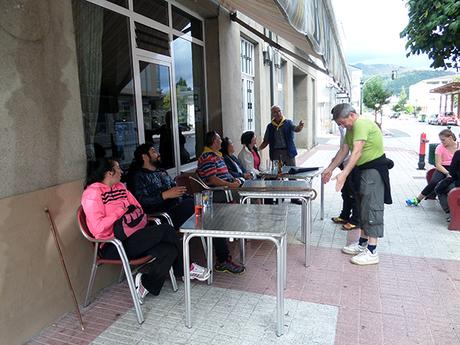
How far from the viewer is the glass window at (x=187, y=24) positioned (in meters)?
5.27

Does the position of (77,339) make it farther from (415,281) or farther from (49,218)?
(415,281)

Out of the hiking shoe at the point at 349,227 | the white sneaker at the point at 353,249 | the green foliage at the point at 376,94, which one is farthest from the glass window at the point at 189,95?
the green foliage at the point at 376,94

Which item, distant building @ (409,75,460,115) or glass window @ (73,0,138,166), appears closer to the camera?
glass window @ (73,0,138,166)

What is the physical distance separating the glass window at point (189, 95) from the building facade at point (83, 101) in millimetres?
18

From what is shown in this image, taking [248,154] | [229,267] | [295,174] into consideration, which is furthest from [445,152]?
[229,267]

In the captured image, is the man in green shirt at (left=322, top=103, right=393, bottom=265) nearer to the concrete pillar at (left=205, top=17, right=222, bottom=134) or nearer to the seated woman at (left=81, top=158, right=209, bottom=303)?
the seated woman at (left=81, top=158, right=209, bottom=303)

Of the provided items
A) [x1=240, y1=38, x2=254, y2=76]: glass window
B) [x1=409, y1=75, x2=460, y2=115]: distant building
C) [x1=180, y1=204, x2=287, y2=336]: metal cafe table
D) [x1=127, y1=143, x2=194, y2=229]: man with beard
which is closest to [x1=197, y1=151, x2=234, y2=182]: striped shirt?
[x1=127, y1=143, x2=194, y2=229]: man with beard

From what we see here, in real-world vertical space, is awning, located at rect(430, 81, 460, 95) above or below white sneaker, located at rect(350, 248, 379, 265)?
above

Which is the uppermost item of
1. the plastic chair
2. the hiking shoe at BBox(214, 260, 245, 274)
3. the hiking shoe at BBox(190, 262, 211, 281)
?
the plastic chair

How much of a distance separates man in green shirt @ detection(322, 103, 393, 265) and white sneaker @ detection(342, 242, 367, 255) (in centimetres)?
22

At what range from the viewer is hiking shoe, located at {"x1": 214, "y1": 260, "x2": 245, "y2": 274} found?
11.8 feet

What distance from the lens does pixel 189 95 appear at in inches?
A: 228

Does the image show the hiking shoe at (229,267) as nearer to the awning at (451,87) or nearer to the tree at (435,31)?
the tree at (435,31)

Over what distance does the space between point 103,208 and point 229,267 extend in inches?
53.6
